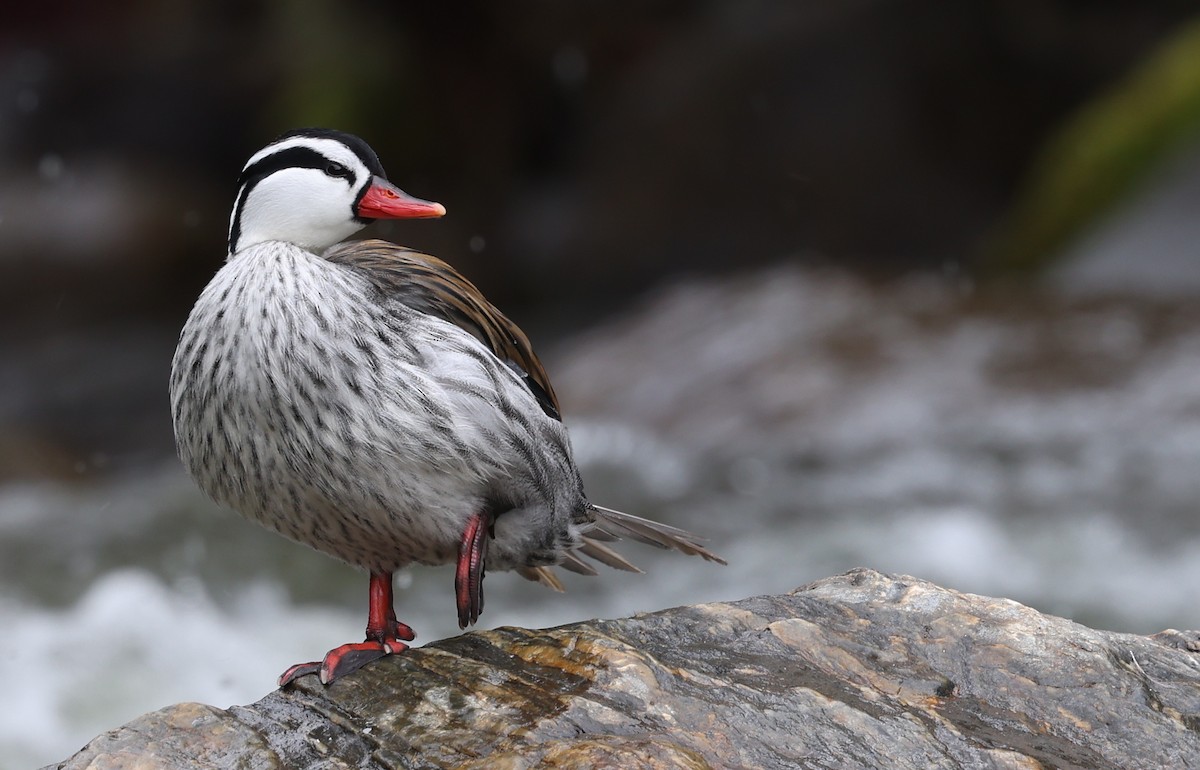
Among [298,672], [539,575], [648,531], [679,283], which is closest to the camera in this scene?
[298,672]

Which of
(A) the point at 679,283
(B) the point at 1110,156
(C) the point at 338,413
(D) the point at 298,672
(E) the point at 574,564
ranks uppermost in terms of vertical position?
(B) the point at 1110,156

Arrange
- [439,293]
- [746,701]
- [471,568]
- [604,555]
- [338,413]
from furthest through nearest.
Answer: [604,555]
[439,293]
[471,568]
[338,413]
[746,701]

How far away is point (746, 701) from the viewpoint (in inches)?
116

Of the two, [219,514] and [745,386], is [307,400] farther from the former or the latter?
[745,386]

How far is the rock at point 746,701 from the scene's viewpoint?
9.15 ft

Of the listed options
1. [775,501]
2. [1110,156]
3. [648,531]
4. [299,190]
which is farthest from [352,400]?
[1110,156]

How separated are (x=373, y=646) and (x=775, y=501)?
17.8 feet

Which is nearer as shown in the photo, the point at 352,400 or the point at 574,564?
the point at 352,400

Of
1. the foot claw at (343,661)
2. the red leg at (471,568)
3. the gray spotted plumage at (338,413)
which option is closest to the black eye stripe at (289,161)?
the gray spotted plumage at (338,413)

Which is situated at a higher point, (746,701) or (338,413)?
(338,413)

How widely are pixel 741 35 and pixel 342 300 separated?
466 inches

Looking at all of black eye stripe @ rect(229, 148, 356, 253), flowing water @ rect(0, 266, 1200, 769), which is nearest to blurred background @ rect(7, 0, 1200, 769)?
flowing water @ rect(0, 266, 1200, 769)

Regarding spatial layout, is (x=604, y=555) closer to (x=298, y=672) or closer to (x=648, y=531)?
(x=648, y=531)

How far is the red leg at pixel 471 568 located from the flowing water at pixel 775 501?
10.3 ft
